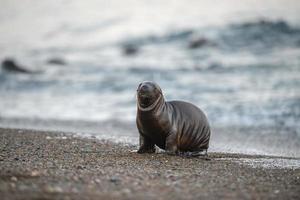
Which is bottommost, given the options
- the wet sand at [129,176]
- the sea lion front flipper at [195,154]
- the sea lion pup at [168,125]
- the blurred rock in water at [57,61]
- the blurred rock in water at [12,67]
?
the wet sand at [129,176]

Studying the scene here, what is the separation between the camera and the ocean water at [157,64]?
13.3 meters

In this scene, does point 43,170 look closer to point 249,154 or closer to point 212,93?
point 249,154

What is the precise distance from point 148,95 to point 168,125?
49 cm

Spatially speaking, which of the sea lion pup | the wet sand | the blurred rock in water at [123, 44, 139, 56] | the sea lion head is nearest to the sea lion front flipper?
the sea lion pup

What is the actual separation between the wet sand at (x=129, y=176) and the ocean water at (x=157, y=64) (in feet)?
7.73

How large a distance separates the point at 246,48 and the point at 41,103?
40.7 feet

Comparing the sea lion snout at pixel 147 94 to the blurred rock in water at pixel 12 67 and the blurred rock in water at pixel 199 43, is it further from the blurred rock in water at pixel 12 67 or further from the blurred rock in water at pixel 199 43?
the blurred rock in water at pixel 199 43

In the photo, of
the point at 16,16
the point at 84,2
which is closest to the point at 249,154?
the point at 84,2

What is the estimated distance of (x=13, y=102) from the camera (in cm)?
1833

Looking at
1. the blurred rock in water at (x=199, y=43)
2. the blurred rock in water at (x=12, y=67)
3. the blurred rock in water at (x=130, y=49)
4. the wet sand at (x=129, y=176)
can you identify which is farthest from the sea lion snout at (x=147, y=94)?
the blurred rock in water at (x=130, y=49)

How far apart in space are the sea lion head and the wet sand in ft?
2.10

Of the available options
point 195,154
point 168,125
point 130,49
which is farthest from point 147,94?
point 130,49

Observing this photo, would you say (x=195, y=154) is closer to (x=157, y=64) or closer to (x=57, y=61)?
(x=157, y=64)

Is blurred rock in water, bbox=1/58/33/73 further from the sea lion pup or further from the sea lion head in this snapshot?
the sea lion head
